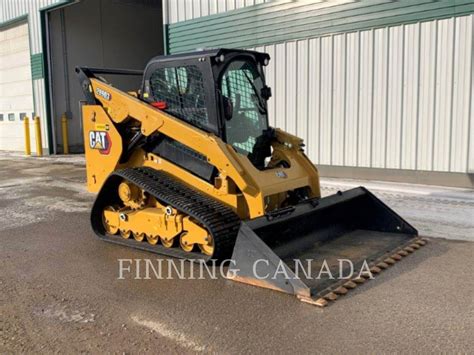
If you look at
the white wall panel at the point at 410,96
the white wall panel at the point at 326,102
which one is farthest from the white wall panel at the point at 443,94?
the white wall panel at the point at 326,102

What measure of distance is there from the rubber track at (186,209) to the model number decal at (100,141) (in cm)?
49

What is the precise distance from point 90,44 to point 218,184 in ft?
51.9

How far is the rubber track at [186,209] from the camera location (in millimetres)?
5059

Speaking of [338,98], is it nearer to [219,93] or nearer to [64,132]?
[219,93]

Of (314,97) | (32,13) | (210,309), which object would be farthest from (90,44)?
(210,309)

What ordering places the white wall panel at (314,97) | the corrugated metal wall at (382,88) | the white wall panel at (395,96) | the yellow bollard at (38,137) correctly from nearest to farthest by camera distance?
the corrugated metal wall at (382,88) < the white wall panel at (395,96) < the white wall panel at (314,97) < the yellow bollard at (38,137)

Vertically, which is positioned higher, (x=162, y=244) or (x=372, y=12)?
(x=372, y=12)

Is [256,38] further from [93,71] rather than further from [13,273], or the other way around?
[13,273]

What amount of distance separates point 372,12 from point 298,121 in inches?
106

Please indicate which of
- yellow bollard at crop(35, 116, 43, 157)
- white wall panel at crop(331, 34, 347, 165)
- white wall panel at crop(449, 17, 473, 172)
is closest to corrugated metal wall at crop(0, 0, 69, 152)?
yellow bollard at crop(35, 116, 43, 157)

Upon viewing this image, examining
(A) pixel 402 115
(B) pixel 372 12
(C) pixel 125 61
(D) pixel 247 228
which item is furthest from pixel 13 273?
(C) pixel 125 61

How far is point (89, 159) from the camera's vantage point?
6.72 metres

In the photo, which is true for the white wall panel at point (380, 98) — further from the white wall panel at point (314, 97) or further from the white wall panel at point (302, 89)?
the white wall panel at point (302, 89)

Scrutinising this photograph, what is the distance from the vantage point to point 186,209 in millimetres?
5230
